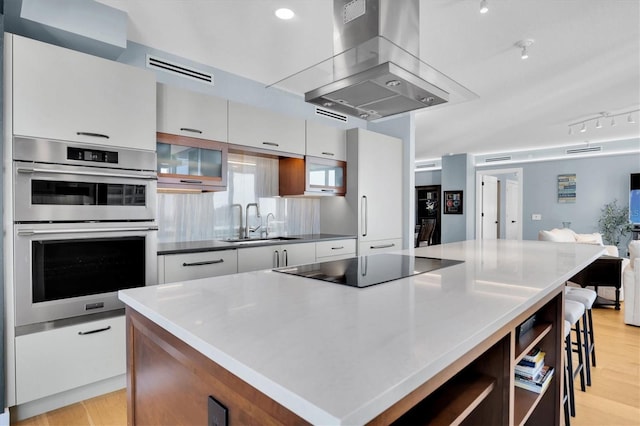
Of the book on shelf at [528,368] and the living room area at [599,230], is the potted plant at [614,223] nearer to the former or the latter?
the living room area at [599,230]

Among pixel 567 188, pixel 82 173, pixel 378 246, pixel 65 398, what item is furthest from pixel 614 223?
pixel 65 398

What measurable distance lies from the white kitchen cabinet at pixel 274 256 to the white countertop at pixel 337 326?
1392 millimetres

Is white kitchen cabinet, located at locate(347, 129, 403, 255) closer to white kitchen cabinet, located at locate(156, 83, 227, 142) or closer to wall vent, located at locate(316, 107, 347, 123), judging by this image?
wall vent, located at locate(316, 107, 347, 123)

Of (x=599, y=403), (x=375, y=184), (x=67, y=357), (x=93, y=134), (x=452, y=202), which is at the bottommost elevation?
(x=599, y=403)

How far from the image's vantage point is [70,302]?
2.07 meters

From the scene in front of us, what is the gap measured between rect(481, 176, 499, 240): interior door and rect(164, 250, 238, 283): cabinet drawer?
7.34 meters

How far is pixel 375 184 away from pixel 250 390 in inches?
141

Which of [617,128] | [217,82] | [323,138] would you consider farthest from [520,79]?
[617,128]

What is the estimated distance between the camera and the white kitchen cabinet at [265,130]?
3034 millimetres

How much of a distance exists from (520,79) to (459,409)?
12.3ft

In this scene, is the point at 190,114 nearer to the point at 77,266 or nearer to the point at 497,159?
the point at 77,266

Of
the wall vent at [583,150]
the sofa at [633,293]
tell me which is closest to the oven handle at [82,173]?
the sofa at [633,293]

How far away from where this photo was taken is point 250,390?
657 millimetres

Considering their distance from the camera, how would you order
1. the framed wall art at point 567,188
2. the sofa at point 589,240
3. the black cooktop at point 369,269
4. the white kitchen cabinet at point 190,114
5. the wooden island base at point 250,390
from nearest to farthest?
the wooden island base at point 250,390, the black cooktop at point 369,269, the white kitchen cabinet at point 190,114, the sofa at point 589,240, the framed wall art at point 567,188
